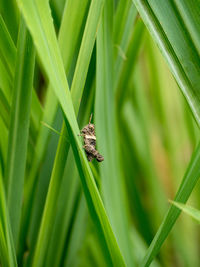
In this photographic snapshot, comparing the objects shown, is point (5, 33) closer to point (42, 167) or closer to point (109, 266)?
point (42, 167)

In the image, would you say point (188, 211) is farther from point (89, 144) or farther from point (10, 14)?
point (10, 14)

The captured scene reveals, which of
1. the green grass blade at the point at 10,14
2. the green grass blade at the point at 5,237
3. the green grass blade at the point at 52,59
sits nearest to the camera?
the green grass blade at the point at 52,59

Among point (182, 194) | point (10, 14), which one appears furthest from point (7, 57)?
point (182, 194)

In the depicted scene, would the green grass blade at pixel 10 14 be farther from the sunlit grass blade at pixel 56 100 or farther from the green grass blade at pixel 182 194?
the green grass blade at pixel 182 194

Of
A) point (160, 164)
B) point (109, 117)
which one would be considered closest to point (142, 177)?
point (160, 164)

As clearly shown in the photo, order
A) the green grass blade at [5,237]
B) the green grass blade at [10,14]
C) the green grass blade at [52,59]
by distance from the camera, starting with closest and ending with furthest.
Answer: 1. the green grass blade at [52,59]
2. the green grass blade at [5,237]
3. the green grass blade at [10,14]

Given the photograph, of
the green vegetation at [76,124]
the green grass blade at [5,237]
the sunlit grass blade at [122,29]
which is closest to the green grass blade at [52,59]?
the green vegetation at [76,124]

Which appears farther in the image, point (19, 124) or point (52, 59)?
point (19, 124)
